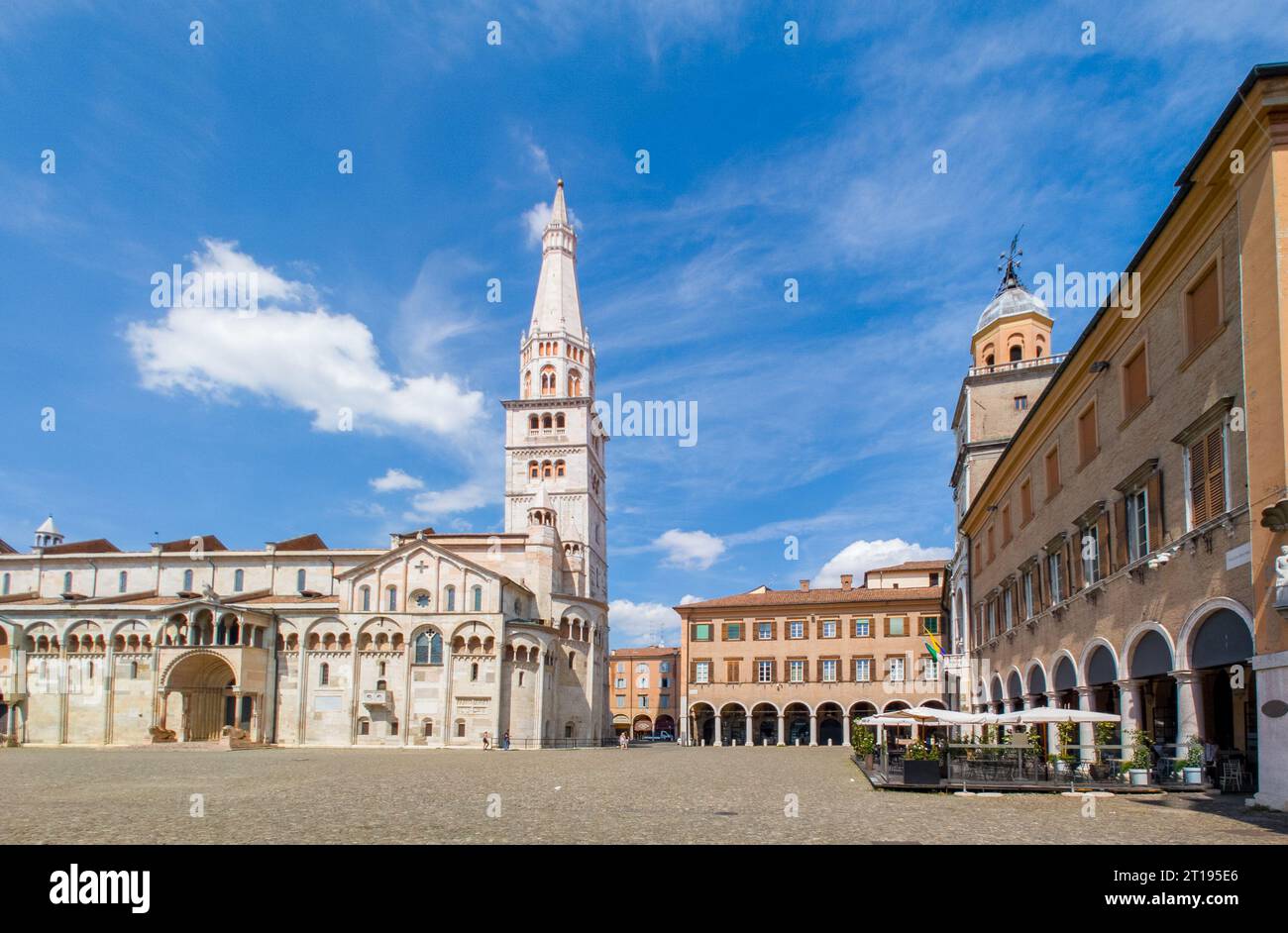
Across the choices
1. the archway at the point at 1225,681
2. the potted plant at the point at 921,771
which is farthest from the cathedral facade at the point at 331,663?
the archway at the point at 1225,681

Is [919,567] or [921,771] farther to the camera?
[919,567]

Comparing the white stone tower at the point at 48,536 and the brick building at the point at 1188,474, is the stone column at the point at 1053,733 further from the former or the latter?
the white stone tower at the point at 48,536

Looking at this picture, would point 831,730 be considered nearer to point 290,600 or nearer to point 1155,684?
point 290,600

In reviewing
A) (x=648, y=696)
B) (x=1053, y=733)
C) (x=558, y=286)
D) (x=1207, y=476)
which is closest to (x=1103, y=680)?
(x=1053, y=733)

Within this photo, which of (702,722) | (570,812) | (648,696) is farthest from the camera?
(648,696)

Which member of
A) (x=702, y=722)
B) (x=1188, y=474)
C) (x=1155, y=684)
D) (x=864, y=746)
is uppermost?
(x=1188, y=474)

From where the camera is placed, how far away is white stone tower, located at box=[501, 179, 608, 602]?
8244 cm

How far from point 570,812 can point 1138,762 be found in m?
12.5

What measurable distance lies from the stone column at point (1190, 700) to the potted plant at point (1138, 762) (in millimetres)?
1721

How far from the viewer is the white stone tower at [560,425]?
82.4 m

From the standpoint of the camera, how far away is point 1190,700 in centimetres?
1942

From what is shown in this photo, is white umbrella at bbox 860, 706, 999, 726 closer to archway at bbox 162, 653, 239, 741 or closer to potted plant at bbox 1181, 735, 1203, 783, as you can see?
potted plant at bbox 1181, 735, 1203, 783

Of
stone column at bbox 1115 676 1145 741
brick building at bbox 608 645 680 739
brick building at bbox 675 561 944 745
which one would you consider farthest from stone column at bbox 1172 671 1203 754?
brick building at bbox 608 645 680 739
